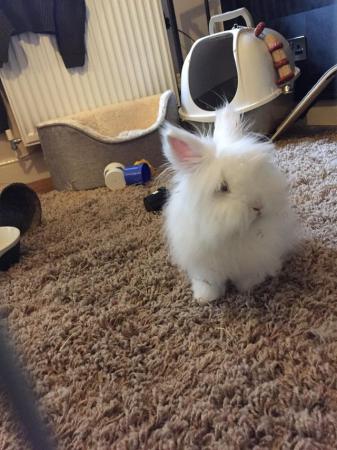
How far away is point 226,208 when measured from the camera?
815mm

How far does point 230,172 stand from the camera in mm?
830

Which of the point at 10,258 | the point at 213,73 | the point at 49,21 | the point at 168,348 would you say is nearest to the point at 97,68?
the point at 49,21

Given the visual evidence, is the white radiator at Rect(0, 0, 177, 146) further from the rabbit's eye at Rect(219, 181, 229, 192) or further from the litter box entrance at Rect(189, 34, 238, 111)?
the rabbit's eye at Rect(219, 181, 229, 192)

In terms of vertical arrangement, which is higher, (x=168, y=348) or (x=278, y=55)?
(x=278, y=55)

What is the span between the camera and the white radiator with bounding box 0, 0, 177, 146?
226 cm

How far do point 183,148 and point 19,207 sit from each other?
1060 millimetres

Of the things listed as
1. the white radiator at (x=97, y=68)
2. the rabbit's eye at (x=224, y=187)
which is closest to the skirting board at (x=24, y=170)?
the white radiator at (x=97, y=68)

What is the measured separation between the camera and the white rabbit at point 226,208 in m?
0.83

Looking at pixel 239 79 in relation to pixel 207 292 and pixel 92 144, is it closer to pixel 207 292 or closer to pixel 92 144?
pixel 92 144

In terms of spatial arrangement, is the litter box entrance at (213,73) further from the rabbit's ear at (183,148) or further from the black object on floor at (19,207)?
the rabbit's ear at (183,148)

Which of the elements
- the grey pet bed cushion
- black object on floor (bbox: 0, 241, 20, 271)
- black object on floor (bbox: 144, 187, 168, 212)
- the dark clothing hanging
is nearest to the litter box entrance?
the grey pet bed cushion

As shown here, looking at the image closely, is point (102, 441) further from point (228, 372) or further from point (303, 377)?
point (303, 377)

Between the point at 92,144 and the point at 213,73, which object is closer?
the point at 92,144

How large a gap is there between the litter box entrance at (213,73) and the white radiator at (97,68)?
24 cm
